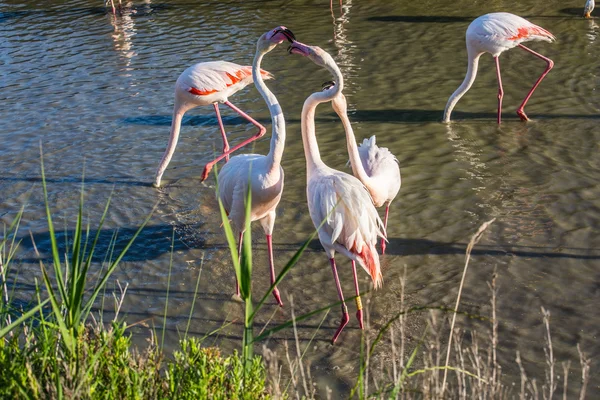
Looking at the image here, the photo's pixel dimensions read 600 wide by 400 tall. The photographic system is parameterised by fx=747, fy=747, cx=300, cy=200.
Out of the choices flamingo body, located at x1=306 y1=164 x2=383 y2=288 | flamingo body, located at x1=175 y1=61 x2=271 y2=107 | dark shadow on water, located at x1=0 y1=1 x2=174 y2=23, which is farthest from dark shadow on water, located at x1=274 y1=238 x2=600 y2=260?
dark shadow on water, located at x1=0 y1=1 x2=174 y2=23

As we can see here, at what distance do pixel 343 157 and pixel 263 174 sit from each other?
2521mm

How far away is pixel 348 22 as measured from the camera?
11805 millimetres

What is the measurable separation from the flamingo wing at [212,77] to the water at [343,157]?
0.83 meters

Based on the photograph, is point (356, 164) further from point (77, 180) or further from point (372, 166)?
point (77, 180)

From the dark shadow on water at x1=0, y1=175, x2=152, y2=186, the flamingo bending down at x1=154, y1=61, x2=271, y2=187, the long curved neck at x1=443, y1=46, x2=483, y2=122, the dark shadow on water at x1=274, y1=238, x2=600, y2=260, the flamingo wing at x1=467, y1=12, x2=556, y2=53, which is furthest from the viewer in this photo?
the long curved neck at x1=443, y1=46, x2=483, y2=122

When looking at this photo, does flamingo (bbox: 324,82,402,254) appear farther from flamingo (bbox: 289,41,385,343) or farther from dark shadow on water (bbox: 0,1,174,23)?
dark shadow on water (bbox: 0,1,174,23)

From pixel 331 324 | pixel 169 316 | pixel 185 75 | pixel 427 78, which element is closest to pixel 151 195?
pixel 185 75

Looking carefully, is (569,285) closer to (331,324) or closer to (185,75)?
(331,324)

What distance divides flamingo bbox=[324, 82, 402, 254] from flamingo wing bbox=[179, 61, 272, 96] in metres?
1.80

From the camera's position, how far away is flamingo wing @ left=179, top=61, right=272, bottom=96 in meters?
6.82

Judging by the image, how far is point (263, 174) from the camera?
15.7ft

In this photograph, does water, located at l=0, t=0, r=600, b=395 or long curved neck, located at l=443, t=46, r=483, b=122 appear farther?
long curved neck, located at l=443, t=46, r=483, b=122

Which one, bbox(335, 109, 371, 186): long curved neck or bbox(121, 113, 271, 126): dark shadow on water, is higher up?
bbox(335, 109, 371, 186): long curved neck

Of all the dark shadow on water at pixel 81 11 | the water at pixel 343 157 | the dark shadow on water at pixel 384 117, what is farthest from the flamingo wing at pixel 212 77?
the dark shadow on water at pixel 81 11
